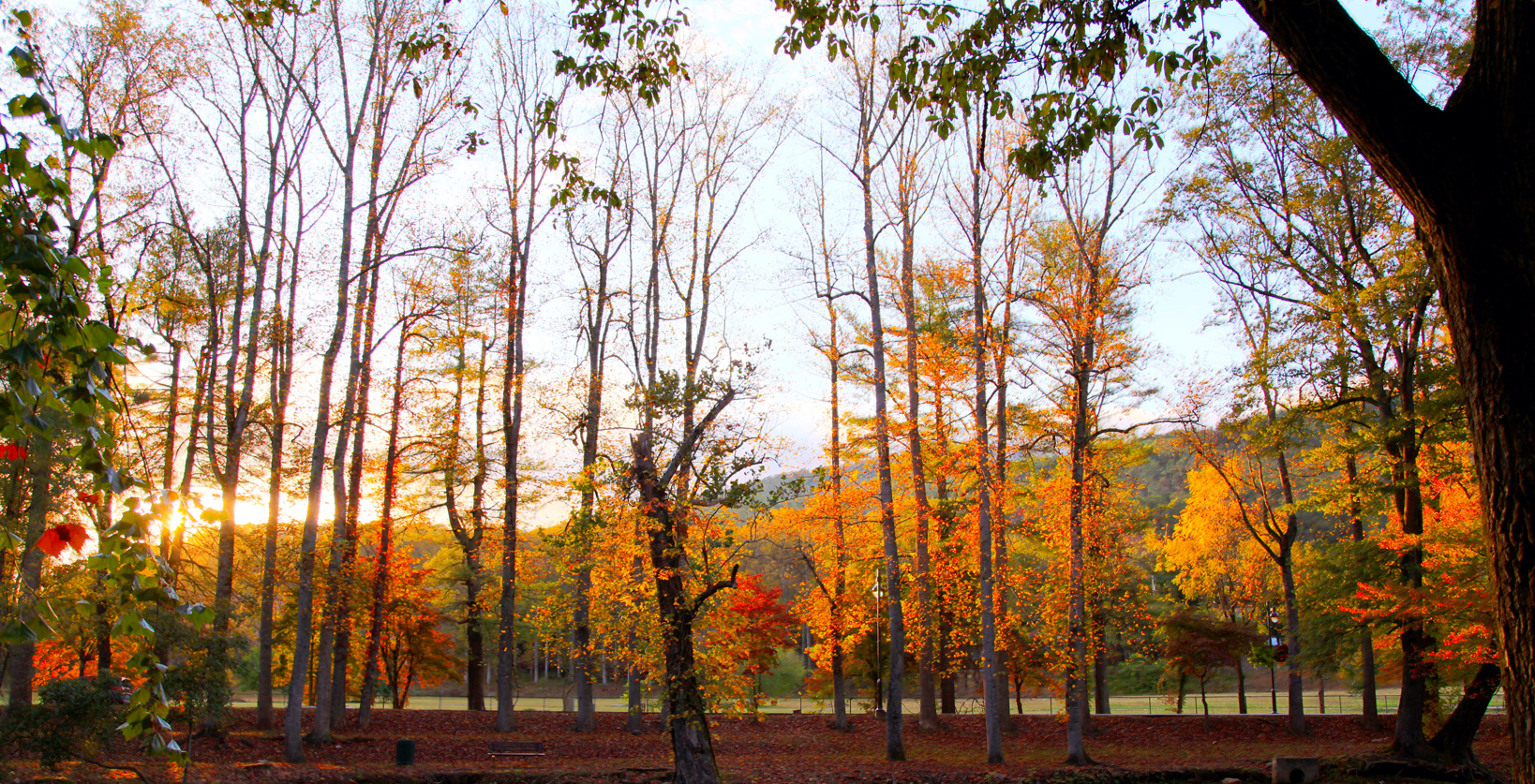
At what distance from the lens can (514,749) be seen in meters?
14.9

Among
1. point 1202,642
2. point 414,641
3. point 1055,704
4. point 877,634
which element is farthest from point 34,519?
point 1055,704

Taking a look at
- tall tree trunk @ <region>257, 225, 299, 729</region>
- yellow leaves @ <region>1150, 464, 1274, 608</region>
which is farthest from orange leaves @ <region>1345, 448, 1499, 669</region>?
tall tree trunk @ <region>257, 225, 299, 729</region>

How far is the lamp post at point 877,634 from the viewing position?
2030cm

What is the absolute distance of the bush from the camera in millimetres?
9938

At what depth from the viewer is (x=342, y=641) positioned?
18953mm

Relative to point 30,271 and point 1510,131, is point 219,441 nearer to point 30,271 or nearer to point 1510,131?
point 30,271

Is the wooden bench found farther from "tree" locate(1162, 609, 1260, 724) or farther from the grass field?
"tree" locate(1162, 609, 1260, 724)

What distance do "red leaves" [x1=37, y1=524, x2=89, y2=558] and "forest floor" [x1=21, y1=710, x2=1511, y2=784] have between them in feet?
36.1

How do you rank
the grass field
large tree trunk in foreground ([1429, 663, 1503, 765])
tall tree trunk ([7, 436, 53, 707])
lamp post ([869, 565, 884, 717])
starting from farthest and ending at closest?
the grass field < lamp post ([869, 565, 884, 717]) < large tree trunk in foreground ([1429, 663, 1503, 765]) < tall tree trunk ([7, 436, 53, 707])

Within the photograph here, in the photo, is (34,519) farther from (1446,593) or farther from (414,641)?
(1446,593)

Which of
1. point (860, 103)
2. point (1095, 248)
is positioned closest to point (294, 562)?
point (860, 103)

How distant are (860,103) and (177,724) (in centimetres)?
1598

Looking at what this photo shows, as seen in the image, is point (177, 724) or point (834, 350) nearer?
point (177, 724)

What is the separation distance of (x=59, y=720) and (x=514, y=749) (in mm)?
6670
